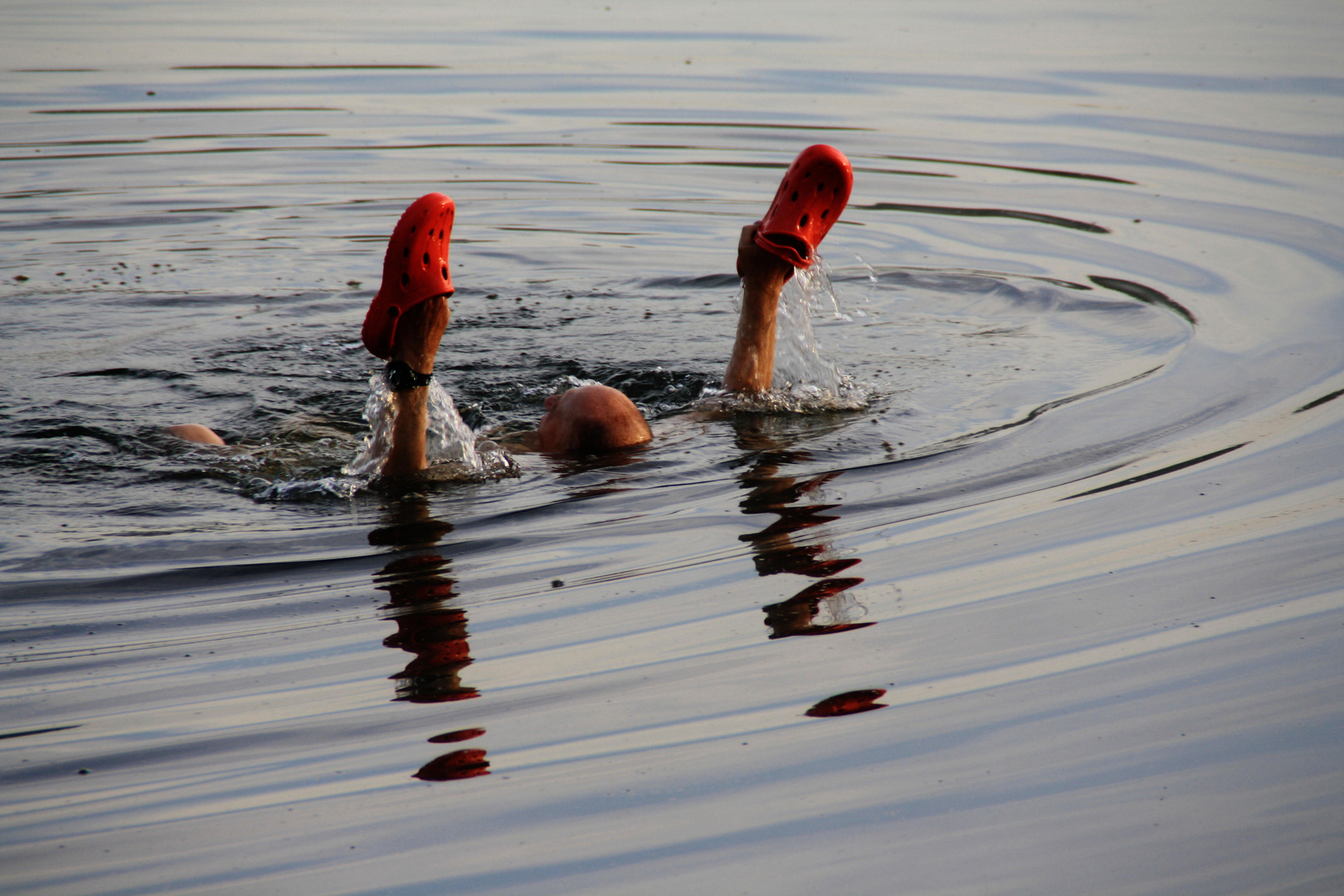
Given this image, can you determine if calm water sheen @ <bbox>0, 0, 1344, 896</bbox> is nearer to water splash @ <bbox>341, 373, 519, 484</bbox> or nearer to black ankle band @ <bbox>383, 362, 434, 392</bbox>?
water splash @ <bbox>341, 373, 519, 484</bbox>

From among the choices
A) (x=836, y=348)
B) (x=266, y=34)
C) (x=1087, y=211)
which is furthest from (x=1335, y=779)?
(x=266, y=34)

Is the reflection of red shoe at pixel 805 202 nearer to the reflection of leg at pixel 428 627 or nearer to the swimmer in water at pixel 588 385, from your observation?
the swimmer in water at pixel 588 385

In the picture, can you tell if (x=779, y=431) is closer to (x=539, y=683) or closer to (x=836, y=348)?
(x=836, y=348)

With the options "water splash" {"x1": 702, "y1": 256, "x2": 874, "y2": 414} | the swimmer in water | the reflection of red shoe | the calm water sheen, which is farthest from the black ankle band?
the reflection of red shoe

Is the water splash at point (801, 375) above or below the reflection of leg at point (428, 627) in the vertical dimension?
above

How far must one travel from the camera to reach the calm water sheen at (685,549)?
2.15m

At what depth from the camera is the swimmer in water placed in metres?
3.51

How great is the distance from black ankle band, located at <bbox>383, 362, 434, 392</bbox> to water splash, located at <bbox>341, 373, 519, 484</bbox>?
0.03 m

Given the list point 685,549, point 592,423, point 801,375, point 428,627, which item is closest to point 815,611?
point 685,549

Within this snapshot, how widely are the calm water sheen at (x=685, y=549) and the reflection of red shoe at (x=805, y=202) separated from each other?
582 mm

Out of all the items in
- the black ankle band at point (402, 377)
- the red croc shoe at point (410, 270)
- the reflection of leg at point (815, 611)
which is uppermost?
the red croc shoe at point (410, 270)

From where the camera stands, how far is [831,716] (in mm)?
2445

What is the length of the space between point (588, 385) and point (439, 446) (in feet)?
1.68

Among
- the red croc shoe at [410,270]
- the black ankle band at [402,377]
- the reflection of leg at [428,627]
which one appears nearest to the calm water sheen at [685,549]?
the reflection of leg at [428,627]
